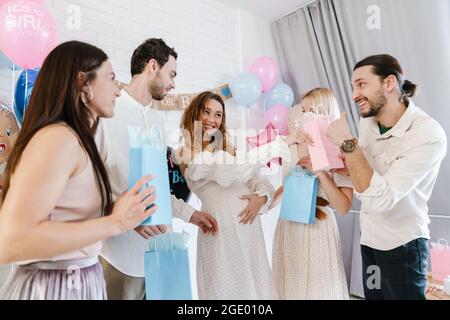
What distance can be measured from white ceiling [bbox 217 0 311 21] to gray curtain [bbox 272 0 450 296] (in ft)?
0.09

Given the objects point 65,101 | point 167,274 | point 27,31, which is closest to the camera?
point 65,101

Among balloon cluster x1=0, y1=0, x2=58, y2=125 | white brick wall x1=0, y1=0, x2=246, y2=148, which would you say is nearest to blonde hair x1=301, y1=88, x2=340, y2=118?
white brick wall x1=0, y1=0, x2=246, y2=148

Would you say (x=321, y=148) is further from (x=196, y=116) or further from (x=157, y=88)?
(x=157, y=88)

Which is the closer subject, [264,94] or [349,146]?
[349,146]

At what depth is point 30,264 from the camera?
32.3 inches

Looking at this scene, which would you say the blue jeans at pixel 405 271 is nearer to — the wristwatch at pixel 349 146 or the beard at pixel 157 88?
the wristwatch at pixel 349 146

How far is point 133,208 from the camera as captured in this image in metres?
0.83

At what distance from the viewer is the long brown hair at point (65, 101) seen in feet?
2.59

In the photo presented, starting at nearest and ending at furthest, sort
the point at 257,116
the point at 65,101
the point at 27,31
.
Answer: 1. the point at 65,101
2. the point at 27,31
3. the point at 257,116

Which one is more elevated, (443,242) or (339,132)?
(339,132)

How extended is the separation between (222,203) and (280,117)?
45cm

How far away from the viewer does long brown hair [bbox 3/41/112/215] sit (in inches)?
31.0

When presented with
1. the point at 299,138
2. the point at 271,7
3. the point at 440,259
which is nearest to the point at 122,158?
the point at 299,138
